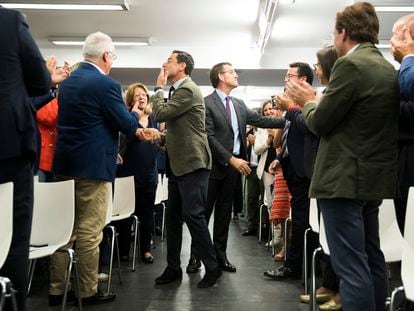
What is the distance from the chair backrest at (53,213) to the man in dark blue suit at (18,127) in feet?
1.71

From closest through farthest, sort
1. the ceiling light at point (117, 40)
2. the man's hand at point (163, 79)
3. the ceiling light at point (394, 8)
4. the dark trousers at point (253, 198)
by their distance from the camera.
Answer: the man's hand at point (163, 79) < the dark trousers at point (253, 198) < the ceiling light at point (394, 8) < the ceiling light at point (117, 40)

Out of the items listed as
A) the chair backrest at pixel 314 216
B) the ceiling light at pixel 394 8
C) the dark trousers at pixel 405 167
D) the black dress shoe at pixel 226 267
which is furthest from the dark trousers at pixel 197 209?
the ceiling light at pixel 394 8

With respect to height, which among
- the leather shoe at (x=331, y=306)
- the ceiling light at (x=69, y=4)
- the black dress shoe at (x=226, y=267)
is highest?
the ceiling light at (x=69, y=4)

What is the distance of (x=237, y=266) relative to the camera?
366 centimetres

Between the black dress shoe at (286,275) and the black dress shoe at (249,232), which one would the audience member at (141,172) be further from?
the black dress shoe at (249,232)

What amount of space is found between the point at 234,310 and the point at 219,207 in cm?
99

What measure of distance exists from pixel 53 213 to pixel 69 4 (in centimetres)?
434

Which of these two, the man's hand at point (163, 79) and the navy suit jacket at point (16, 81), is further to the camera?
the man's hand at point (163, 79)

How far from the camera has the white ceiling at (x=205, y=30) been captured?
6.25 m

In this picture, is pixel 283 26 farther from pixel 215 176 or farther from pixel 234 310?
pixel 234 310

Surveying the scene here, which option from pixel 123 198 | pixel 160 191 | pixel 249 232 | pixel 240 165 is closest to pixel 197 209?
pixel 240 165

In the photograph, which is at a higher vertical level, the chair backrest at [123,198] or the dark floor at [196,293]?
the chair backrest at [123,198]

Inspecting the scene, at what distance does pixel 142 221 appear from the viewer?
3.79 metres

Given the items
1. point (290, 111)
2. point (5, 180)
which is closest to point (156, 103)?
point (290, 111)
